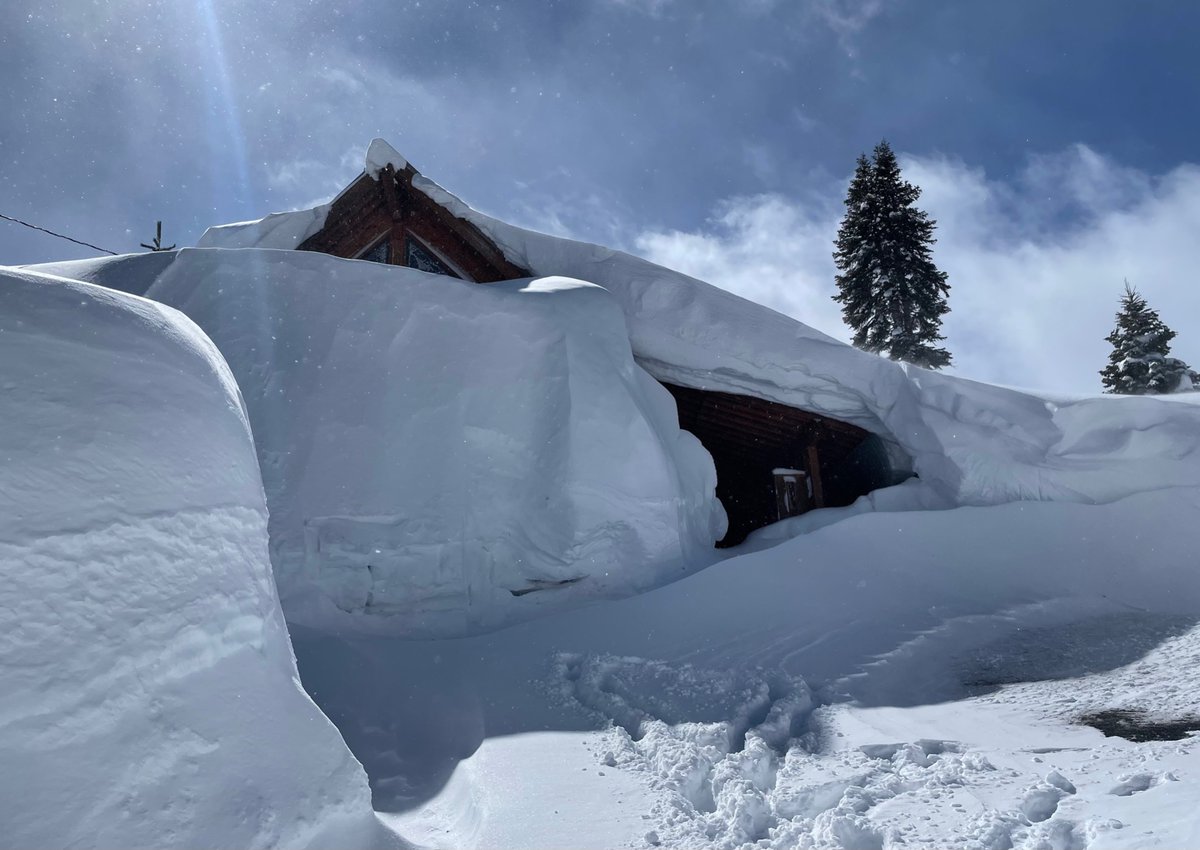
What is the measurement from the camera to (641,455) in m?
8.20

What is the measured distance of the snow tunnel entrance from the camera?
11.6 meters

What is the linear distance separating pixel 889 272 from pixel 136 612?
61.3ft

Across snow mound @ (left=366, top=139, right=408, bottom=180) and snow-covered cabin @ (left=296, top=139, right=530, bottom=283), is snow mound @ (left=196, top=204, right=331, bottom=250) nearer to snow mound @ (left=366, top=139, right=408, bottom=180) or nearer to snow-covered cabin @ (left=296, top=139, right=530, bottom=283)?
snow-covered cabin @ (left=296, top=139, right=530, bottom=283)

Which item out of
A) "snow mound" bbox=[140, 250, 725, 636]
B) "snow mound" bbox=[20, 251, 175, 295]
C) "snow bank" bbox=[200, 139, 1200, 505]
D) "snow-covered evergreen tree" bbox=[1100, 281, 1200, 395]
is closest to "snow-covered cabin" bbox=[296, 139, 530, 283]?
"snow bank" bbox=[200, 139, 1200, 505]

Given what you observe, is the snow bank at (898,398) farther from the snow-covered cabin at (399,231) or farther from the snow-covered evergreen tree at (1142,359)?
the snow-covered evergreen tree at (1142,359)

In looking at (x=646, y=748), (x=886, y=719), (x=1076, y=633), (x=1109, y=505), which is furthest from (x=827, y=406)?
(x=646, y=748)

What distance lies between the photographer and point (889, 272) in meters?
18.2

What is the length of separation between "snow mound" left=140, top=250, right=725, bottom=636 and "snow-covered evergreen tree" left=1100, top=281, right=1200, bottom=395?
15858 mm

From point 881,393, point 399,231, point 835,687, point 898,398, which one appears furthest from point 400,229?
point 835,687

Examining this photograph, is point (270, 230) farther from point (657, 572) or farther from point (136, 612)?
point (136, 612)

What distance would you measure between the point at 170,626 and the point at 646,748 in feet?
8.40

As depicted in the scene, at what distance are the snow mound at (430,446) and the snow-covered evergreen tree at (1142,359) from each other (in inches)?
624

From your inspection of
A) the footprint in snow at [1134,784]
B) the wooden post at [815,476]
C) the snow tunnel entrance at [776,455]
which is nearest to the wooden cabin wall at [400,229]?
the snow tunnel entrance at [776,455]

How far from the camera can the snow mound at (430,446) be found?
279 inches
